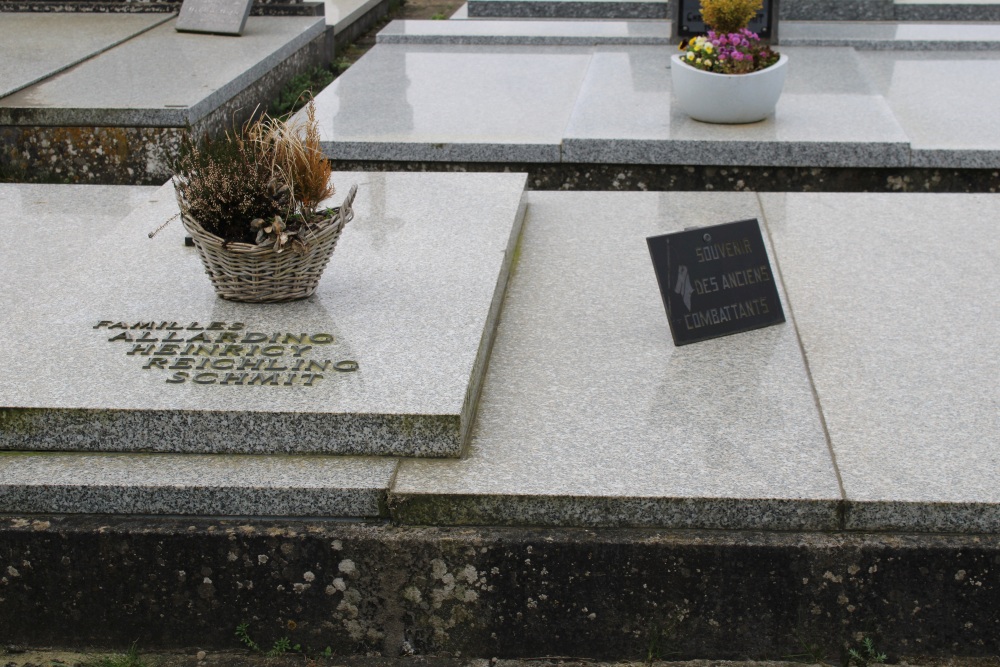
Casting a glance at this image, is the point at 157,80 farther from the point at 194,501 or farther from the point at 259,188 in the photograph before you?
the point at 194,501

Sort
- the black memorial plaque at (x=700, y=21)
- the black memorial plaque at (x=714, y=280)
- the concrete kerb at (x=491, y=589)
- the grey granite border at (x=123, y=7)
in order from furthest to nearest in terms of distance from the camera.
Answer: the grey granite border at (x=123, y=7)
the black memorial plaque at (x=700, y=21)
the black memorial plaque at (x=714, y=280)
the concrete kerb at (x=491, y=589)

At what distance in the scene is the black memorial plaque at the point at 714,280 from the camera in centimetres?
333

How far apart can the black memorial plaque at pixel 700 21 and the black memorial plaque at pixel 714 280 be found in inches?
167

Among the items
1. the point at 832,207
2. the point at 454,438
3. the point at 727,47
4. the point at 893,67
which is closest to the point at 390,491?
the point at 454,438

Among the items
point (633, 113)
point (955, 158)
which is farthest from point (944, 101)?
point (633, 113)

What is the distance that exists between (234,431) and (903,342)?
2.05 meters

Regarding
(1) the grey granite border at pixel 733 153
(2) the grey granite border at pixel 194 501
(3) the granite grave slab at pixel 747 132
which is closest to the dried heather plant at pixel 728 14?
(3) the granite grave slab at pixel 747 132

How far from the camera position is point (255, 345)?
3166 mm

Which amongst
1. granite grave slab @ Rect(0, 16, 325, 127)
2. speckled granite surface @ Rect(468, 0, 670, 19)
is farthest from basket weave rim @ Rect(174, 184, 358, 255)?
speckled granite surface @ Rect(468, 0, 670, 19)

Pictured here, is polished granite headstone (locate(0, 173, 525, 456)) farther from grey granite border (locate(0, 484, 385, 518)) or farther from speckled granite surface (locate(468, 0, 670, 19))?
speckled granite surface (locate(468, 0, 670, 19))

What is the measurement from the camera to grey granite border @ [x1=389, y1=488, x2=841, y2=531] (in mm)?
2678

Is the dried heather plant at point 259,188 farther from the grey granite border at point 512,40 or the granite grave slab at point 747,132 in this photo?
the grey granite border at point 512,40

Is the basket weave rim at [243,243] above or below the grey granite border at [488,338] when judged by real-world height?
above

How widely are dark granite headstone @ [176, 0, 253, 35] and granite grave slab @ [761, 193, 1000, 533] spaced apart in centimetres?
425
